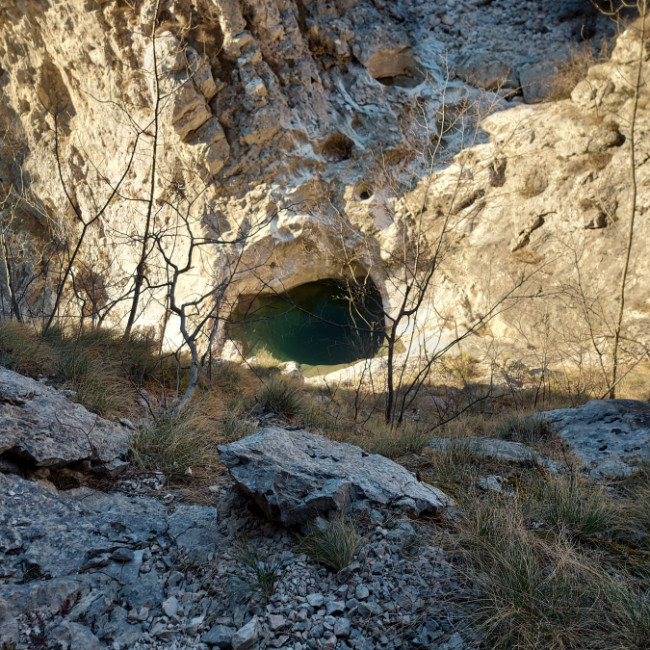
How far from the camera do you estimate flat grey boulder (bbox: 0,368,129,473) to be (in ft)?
6.34

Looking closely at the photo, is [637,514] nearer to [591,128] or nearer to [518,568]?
[518,568]

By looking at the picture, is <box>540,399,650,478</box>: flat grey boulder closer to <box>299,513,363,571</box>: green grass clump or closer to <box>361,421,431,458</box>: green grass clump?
<box>361,421,431,458</box>: green grass clump

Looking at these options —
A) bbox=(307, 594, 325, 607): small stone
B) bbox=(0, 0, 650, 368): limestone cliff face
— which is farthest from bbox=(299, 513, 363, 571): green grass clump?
bbox=(0, 0, 650, 368): limestone cliff face

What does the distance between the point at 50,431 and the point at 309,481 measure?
1231mm

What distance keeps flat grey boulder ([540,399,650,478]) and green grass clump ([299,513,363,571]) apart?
1.79m

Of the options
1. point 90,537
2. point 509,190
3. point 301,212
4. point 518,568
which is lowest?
point 90,537

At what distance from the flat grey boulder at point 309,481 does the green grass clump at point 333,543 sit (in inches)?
3.6

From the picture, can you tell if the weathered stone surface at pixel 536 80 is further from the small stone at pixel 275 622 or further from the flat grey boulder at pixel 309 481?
the small stone at pixel 275 622

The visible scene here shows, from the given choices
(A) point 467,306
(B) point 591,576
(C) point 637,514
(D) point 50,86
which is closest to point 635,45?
(A) point 467,306

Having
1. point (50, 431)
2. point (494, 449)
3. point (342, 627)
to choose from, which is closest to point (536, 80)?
point (494, 449)

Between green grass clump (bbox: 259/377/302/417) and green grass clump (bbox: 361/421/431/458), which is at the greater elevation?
green grass clump (bbox: 259/377/302/417)

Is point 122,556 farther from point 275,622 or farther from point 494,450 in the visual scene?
point 494,450

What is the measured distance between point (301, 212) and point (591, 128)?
6.08m

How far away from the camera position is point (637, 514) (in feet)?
6.13
